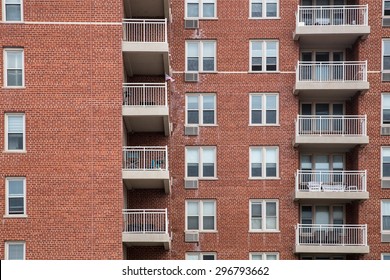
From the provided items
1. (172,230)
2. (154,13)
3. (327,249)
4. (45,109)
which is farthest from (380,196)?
(45,109)

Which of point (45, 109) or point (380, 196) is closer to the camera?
point (45, 109)

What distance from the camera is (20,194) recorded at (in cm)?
2650

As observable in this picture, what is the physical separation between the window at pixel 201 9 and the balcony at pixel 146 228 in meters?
8.38

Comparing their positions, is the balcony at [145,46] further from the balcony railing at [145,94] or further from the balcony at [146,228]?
the balcony at [146,228]

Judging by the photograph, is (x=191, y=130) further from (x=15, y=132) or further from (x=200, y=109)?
(x=15, y=132)

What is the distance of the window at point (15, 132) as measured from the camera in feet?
87.5

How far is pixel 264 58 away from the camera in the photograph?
1255 inches

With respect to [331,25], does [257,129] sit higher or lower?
lower

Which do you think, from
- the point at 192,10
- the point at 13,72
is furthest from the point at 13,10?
the point at 192,10

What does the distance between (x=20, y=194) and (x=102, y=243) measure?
11.0ft

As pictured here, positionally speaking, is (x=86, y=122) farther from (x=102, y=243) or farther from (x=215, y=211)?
(x=215, y=211)

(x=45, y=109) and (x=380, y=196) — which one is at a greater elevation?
(x=45, y=109)

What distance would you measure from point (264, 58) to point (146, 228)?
877cm

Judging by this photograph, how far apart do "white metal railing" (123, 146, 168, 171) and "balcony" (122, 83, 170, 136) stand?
914 mm
